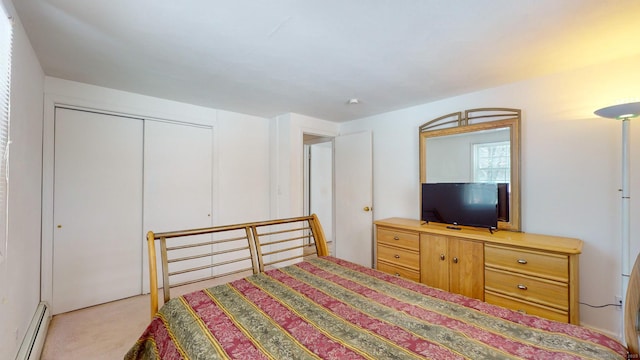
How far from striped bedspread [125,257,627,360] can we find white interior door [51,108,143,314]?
6.29ft

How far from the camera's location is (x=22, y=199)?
1.87 metres

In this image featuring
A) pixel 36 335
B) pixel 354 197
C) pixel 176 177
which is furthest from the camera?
pixel 354 197

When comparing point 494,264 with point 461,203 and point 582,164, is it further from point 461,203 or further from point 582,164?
point 582,164

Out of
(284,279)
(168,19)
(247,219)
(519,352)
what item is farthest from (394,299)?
(247,219)

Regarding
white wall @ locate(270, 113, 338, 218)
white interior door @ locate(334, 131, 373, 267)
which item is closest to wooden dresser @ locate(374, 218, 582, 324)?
white interior door @ locate(334, 131, 373, 267)

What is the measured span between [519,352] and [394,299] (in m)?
0.63

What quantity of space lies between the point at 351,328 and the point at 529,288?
1816 mm

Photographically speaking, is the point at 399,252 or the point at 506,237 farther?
the point at 399,252

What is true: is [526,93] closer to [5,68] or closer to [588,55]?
[588,55]

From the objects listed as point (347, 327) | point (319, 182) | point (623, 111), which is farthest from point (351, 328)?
point (319, 182)

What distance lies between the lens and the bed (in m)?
1.11

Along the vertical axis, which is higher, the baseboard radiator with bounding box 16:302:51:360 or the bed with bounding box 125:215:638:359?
the bed with bounding box 125:215:638:359

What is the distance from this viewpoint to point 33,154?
2199 mm

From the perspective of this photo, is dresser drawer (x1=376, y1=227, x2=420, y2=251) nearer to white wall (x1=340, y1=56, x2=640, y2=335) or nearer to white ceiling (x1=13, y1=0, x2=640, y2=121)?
white wall (x1=340, y1=56, x2=640, y2=335)
